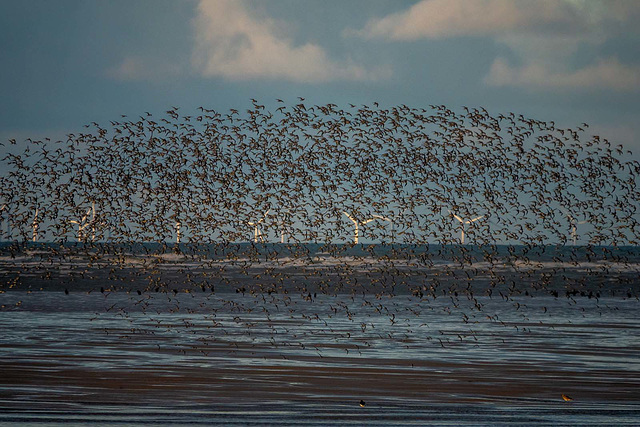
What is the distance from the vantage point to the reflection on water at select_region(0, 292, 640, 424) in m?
8.45

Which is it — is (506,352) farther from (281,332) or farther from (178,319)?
(178,319)

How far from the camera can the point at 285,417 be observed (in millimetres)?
8055

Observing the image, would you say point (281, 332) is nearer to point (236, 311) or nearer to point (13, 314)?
point (236, 311)

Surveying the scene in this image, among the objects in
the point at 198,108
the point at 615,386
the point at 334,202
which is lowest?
the point at 615,386

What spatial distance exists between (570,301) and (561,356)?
586 inches

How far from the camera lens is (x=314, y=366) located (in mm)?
11648

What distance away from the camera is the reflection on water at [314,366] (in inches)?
332

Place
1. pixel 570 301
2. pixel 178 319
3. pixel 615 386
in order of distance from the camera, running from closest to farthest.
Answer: pixel 615 386
pixel 178 319
pixel 570 301

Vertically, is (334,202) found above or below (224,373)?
above

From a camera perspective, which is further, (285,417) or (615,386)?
(615,386)

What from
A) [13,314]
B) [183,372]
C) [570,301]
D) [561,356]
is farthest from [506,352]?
[570,301]

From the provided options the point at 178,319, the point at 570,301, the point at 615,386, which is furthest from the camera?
the point at 570,301

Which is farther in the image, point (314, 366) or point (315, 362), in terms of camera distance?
point (315, 362)

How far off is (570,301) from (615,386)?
→ 699 inches
